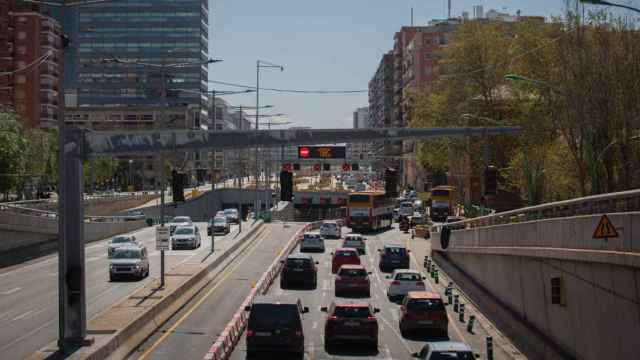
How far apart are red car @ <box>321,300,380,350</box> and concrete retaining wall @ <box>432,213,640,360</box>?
4.92 m

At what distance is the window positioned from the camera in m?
22.3

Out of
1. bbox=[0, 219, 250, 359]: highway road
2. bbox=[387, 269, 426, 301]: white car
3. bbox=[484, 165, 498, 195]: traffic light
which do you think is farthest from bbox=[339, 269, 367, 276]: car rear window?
bbox=[484, 165, 498, 195]: traffic light

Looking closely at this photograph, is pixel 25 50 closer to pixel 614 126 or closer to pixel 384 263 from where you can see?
pixel 384 263

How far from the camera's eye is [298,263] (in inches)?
1533

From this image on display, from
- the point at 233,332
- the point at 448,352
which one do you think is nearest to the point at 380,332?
the point at 233,332

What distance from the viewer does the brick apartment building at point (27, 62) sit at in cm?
11881

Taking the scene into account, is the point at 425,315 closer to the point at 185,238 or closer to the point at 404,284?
the point at 404,284

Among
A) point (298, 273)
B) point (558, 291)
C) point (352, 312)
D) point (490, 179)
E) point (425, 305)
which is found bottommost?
point (298, 273)

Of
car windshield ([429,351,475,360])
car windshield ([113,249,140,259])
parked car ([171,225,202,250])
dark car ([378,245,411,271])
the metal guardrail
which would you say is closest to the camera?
car windshield ([429,351,475,360])

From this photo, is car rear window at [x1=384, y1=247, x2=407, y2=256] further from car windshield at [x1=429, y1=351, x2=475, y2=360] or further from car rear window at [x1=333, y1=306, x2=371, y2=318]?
car windshield at [x1=429, y1=351, x2=475, y2=360]

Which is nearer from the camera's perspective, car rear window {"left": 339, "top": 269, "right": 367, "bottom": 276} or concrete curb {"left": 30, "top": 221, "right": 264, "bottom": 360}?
concrete curb {"left": 30, "top": 221, "right": 264, "bottom": 360}

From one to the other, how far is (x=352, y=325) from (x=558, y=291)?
5.74m

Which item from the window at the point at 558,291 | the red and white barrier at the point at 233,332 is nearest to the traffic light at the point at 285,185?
the red and white barrier at the point at 233,332

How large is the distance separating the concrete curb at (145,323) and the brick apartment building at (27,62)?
87.7 m
